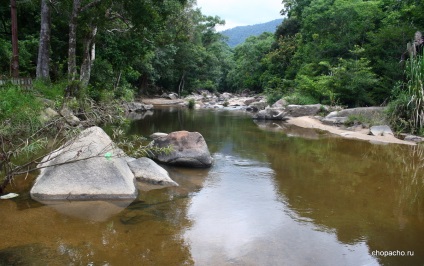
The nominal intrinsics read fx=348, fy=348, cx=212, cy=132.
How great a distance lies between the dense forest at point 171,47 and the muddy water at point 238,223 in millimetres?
6111

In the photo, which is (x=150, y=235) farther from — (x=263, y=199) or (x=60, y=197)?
(x=263, y=199)

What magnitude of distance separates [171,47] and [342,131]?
22.1 metres

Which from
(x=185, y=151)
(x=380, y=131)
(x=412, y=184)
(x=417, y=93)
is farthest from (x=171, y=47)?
(x=412, y=184)

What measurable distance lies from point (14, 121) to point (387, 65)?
18142 millimetres

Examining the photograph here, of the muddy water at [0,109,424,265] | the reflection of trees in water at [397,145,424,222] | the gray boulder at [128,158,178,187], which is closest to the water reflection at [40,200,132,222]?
the muddy water at [0,109,424,265]

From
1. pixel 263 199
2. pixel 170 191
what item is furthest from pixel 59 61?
pixel 263 199

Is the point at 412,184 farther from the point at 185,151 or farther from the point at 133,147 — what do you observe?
the point at 133,147

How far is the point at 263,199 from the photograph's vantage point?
6.48 m

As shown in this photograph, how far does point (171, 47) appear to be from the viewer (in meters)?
33.6

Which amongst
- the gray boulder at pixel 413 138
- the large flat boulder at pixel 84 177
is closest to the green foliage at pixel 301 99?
the gray boulder at pixel 413 138

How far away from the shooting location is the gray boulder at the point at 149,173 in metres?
6.92

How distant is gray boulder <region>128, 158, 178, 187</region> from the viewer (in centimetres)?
692

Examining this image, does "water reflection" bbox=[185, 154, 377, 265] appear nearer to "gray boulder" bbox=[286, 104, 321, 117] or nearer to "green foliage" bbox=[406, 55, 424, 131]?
"green foliage" bbox=[406, 55, 424, 131]

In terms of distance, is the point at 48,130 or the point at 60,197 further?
the point at 48,130
